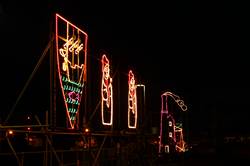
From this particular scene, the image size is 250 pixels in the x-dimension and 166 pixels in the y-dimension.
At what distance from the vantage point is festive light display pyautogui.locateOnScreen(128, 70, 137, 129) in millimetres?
18109

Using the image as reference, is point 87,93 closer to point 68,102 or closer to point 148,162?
point 68,102

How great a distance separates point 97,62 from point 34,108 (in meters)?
10.1

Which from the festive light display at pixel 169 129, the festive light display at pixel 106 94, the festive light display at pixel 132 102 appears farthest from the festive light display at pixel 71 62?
the festive light display at pixel 169 129

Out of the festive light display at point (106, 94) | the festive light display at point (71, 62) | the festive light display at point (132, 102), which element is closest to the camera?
the festive light display at point (71, 62)

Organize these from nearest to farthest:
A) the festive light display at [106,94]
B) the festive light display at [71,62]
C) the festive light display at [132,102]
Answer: the festive light display at [71,62], the festive light display at [106,94], the festive light display at [132,102]

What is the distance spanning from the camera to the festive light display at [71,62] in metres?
11.4

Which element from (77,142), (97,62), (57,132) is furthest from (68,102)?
(77,142)

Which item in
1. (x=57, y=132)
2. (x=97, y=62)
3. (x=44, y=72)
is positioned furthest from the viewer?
(x=44, y=72)

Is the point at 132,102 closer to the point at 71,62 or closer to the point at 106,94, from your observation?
the point at 106,94

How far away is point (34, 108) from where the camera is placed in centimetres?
2483

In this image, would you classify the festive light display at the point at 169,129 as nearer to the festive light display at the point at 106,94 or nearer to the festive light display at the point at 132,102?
the festive light display at the point at 132,102

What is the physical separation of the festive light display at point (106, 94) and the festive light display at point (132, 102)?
2817mm

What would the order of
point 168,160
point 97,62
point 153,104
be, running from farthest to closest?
point 153,104 < point 168,160 < point 97,62

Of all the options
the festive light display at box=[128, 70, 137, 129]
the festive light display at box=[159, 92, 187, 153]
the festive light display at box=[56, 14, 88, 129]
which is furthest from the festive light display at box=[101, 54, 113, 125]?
the festive light display at box=[159, 92, 187, 153]
